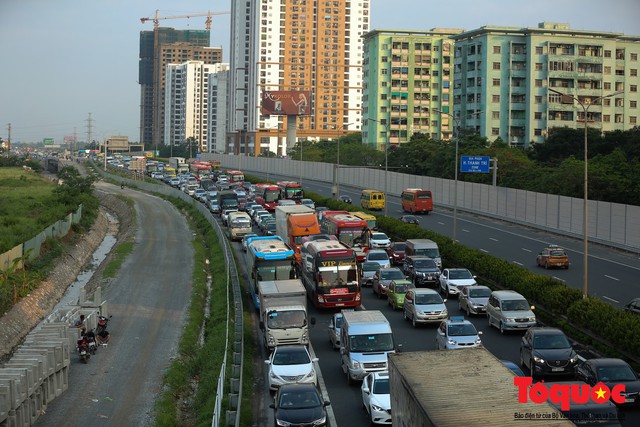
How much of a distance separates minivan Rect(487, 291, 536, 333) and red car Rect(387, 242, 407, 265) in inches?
655

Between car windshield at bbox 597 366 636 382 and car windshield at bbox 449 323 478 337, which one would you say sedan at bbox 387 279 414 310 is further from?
car windshield at bbox 597 366 636 382

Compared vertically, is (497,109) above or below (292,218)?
above

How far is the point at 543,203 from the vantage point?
6925 cm

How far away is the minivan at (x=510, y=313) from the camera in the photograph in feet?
106

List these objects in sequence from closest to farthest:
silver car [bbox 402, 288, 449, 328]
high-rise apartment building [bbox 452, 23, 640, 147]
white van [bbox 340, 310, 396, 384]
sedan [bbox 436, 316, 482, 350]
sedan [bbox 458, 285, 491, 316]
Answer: white van [bbox 340, 310, 396, 384] → sedan [bbox 436, 316, 482, 350] → silver car [bbox 402, 288, 449, 328] → sedan [bbox 458, 285, 491, 316] → high-rise apartment building [bbox 452, 23, 640, 147]

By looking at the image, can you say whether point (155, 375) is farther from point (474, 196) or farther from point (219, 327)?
point (474, 196)

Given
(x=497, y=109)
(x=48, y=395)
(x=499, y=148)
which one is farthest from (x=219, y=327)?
(x=497, y=109)

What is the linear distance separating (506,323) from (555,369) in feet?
22.4

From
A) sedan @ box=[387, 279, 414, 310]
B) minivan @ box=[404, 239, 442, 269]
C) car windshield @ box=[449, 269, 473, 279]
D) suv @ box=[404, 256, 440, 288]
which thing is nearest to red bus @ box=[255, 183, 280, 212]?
minivan @ box=[404, 239, 442, 269]

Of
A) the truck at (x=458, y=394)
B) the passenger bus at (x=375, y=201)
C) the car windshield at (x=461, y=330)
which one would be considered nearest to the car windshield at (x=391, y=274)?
the car windshield at (x=461, y=330)

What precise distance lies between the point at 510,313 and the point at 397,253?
18549 mm

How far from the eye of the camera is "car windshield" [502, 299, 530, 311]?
32688mm

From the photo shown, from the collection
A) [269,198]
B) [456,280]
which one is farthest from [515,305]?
[269,198]

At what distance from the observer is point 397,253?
50688 mm
